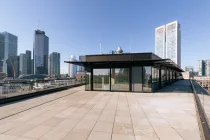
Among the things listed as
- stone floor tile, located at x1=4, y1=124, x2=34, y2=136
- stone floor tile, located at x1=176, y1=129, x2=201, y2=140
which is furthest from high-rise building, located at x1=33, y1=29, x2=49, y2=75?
stone floor tile, located at x1=176, y1=129, x2=201, y2=140

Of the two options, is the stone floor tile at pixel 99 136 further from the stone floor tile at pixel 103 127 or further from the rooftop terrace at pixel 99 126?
the stone floor tile at pixel 103 127

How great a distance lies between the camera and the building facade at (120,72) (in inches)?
474

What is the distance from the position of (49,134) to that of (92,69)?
386 inches

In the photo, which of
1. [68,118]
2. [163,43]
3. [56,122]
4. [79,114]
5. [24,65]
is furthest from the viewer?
[24,65]

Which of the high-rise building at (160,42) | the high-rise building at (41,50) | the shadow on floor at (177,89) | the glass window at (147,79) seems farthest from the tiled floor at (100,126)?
the high-rise building at (41,50)

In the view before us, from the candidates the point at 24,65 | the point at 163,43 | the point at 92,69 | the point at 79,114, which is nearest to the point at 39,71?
the point at 24,65

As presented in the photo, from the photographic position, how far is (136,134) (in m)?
3.82

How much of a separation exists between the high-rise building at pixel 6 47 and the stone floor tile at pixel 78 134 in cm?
6327

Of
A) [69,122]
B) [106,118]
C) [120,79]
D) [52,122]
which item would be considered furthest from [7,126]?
[120,79]

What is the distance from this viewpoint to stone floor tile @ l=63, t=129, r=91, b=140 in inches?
139

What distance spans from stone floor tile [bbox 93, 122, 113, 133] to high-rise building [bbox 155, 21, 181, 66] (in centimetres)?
5649

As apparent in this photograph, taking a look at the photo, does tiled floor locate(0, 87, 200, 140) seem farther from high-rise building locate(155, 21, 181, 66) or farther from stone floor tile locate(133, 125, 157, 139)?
high-rise building locate(155, 21, 181, 66)

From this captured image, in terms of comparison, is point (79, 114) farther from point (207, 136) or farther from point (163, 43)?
point (163, 43)

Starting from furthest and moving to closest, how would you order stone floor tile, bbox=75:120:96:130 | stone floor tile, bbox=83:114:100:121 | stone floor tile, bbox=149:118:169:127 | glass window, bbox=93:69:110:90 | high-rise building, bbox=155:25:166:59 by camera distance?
high-rise building, bbox=155:25:166:59 < glass window, bbox=93:69:110:90 < stone floor tile, bbox=83:114:100:121 < stone floor tile, bbox=149:118:169:127 < stone floor tile, bbox=75:120:96:130
